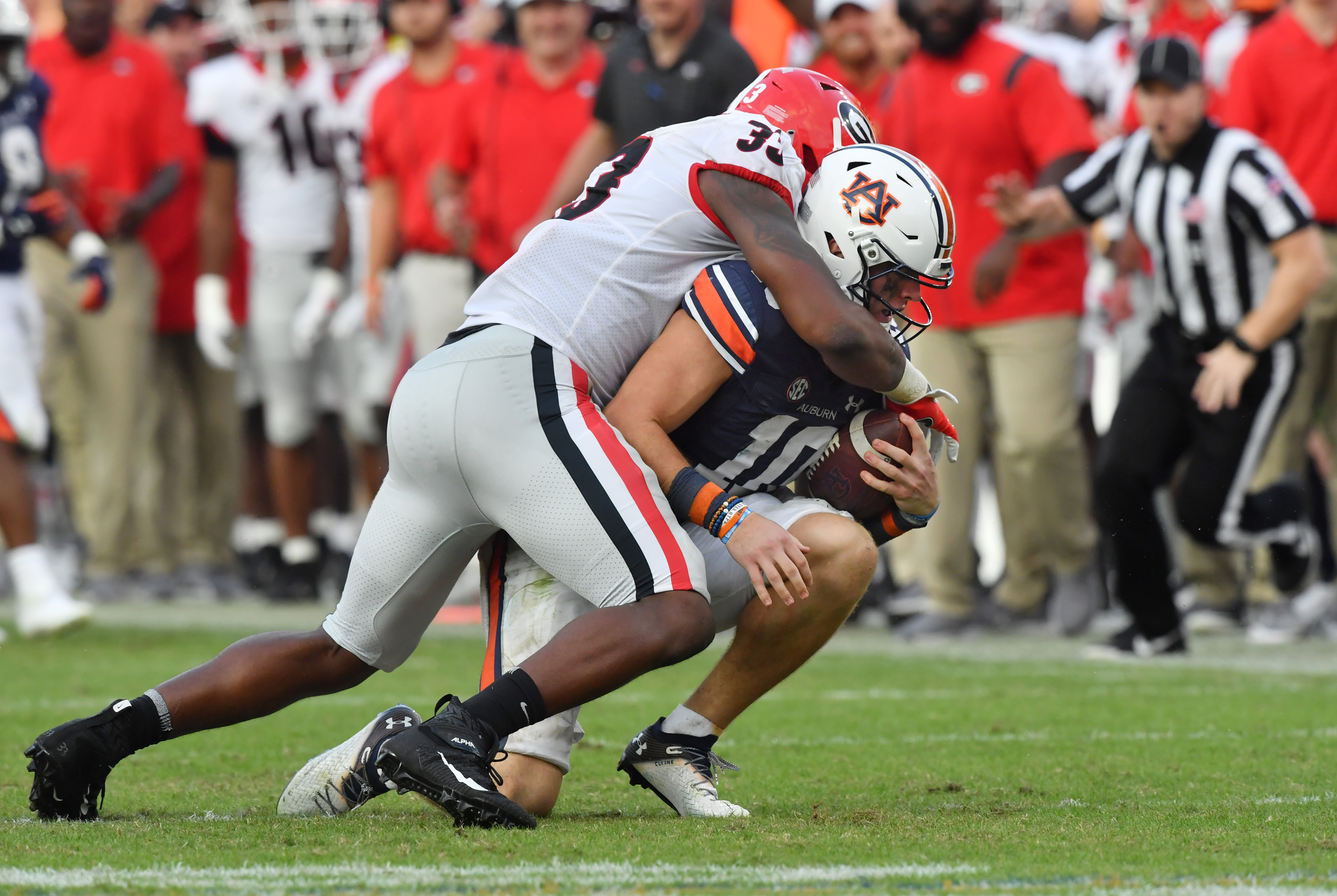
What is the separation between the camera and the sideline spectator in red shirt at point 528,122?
8320 mm

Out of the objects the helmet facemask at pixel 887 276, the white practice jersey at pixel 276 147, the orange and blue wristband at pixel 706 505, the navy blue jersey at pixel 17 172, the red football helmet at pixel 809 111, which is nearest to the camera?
the orange and blue wristband at pixel 706 505

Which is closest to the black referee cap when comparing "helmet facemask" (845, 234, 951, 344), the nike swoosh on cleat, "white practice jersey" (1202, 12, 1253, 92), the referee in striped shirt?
the referee in striped shirt

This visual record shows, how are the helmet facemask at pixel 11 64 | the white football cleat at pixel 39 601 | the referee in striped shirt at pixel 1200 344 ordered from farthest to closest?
the helmet facemask at pixel 11 64 → the referee in striped shirt at pixel 1200 344 → the white football cleat at pixel 39 601

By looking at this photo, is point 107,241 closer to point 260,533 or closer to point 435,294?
point 435,294

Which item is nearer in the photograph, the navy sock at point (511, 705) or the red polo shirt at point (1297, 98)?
the navy sock at point (511, 705)

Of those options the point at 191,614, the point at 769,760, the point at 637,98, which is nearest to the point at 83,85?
the point at 191,614

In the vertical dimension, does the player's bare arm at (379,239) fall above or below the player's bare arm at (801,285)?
below

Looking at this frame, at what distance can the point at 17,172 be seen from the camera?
7.00 metres

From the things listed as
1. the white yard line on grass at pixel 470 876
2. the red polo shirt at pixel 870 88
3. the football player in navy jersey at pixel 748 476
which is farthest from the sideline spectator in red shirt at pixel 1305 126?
the white yard line on grass at pixel 470 876

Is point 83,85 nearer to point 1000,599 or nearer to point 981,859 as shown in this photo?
point 1000,599

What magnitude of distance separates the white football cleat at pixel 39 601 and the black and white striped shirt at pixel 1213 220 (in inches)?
149

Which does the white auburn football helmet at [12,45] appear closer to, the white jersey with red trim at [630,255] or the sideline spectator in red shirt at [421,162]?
the sideline spectator in red shirt at [421,162]

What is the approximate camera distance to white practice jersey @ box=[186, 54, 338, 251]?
30.8 ft

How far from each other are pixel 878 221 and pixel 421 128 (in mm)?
5363
